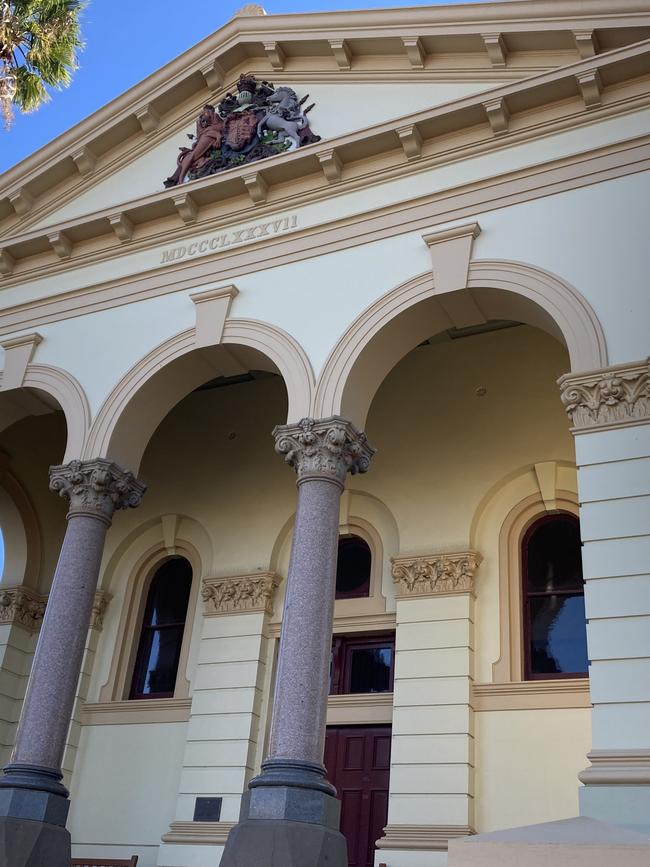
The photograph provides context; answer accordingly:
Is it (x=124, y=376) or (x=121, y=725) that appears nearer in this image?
(x=124, y=376)

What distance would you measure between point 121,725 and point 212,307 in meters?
6.92

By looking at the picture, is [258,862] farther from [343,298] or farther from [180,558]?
[180,558]

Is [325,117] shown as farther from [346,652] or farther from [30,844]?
[30,844]

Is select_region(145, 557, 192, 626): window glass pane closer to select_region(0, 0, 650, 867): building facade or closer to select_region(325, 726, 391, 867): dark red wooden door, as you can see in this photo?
select_region(0, 0, 650, 867): building facade

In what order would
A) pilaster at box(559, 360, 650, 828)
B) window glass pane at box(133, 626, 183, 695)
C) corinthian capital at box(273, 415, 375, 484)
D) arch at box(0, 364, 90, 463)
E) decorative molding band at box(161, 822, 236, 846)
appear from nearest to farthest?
pilaster at box(559, 360, 650, 828), corinthian capital at box(273, 415, 375, 484), decorative molding band at box(161, 822, 236, 846), arch at box(0, 364, 90, 463), window glass pane at box(133, 626, 183, 695)

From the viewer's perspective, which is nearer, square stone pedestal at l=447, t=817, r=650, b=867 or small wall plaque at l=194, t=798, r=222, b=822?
square stone pedestal at l=447, t=817, r=650, b=867

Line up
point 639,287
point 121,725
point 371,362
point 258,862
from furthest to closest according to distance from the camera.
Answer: point 121,725, point 371,362, point 639,287, point 258,862

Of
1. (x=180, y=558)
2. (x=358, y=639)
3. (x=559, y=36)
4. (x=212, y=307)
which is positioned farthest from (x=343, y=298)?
(x=180, y=558)

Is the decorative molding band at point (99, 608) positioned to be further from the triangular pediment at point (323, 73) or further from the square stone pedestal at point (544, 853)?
the square stone pedestal at point (544, 853)

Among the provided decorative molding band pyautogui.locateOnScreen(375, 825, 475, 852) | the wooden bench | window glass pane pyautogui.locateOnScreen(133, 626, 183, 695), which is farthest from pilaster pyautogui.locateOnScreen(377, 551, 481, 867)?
window glass pane pyautogui.locateOnScreen(133, 626, 183, 695)

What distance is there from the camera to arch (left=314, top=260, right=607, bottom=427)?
1079 cm

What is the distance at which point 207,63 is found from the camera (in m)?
15.2

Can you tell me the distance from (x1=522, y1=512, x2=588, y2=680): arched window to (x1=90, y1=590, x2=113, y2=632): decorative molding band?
7247 millimetres

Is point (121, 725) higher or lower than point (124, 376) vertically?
lower
